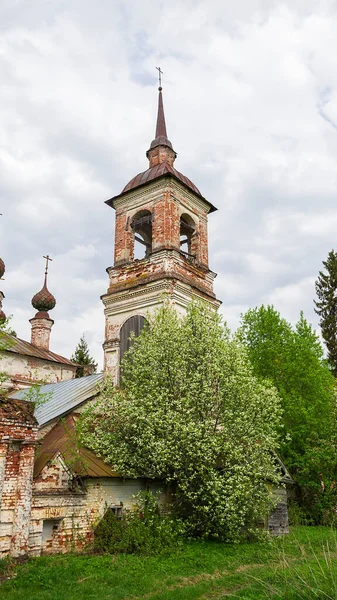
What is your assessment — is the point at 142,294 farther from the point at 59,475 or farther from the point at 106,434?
the point at 59,475

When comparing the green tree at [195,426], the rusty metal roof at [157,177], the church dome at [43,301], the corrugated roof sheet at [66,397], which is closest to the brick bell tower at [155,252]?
the rusty metal roof at [157,177]

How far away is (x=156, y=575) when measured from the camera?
8742mm

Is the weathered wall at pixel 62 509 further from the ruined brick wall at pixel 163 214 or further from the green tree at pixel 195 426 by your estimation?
the ruined brick wall at pixel 163 214

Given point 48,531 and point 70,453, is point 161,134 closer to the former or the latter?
point 70,453

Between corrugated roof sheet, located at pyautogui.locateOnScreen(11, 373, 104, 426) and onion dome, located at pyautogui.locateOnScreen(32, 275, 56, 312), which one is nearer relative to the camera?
corrugated roof sheet, located at pyautogui.locateOnScreen(11, 373, 104, 426)

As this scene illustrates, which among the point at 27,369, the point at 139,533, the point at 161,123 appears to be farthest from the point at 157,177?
the point at 139,533

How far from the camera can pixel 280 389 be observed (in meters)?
20.1

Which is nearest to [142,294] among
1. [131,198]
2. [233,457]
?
[131,198]

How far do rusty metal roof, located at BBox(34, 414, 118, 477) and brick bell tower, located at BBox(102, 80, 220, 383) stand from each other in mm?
3736

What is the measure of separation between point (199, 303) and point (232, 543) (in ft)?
21.1

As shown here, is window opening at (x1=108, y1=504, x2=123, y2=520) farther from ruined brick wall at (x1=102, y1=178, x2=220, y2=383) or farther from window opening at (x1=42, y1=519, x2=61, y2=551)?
ruined brick wall at (x1=102, y1=178, x2=220, y2=383)

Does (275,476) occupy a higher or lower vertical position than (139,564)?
higher

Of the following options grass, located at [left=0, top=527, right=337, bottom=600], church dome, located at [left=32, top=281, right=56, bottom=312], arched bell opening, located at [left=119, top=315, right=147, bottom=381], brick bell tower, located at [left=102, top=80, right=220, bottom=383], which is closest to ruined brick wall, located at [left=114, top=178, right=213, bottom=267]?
brick bell tower, located at [left=102, top=80, right=220, bottom=383]

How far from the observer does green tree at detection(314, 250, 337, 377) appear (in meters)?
32.2
